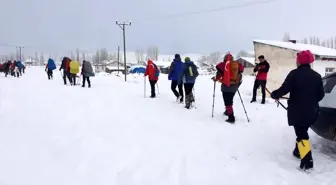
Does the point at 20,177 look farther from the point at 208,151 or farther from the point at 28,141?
the point at 208,151

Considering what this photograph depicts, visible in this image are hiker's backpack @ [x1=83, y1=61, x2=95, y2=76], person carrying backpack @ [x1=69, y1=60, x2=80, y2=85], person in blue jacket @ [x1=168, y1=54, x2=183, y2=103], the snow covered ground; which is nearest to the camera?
the snow covered ground

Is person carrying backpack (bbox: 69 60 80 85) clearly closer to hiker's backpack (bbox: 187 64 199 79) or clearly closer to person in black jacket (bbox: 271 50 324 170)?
hiker's backpack (bbox: 187 64 199 79)

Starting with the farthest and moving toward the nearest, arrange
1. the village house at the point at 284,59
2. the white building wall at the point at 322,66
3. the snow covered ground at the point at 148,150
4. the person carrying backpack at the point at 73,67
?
1. the village house at the point at 284,59
2. the white building wall at the point at 322,66
3. the person carrying backpack at the point at 73,67
4. the snow covered ground at the point at 148,150

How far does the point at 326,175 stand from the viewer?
13.7ft

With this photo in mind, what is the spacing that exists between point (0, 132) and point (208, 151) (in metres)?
4.18

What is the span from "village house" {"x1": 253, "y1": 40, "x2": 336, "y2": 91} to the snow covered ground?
63.5ft

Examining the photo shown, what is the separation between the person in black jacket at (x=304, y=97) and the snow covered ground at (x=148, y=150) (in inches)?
15.2

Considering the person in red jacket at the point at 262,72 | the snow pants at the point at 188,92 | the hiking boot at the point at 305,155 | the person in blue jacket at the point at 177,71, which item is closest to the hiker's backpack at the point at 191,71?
the snow pants at the point at 188,92

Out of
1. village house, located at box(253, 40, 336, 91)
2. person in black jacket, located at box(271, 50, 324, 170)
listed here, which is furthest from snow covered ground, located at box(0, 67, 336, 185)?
village house, located at box(253, 40, 336, 91)

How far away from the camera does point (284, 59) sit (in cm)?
2656

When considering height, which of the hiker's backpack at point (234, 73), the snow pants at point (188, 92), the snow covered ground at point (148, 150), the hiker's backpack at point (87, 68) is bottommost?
the snow covered ground at point (148, 150)

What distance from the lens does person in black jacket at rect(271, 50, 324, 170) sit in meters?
4.32

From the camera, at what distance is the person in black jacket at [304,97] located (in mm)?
4320

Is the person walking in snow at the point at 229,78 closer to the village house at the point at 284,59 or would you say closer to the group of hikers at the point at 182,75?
the group of hikers at the point at 182,75
